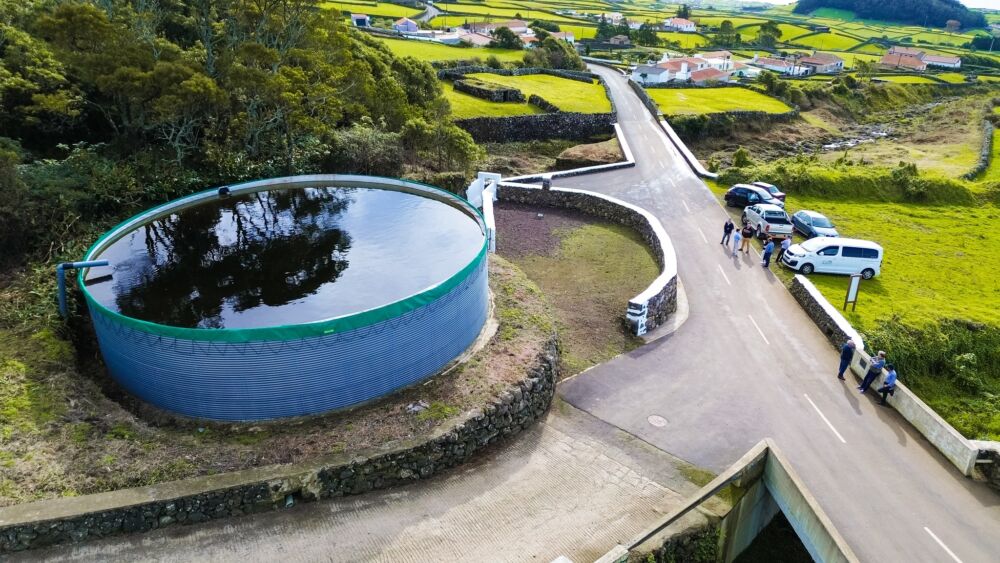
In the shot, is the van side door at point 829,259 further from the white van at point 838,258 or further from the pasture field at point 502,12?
the pasture field at point 502,12

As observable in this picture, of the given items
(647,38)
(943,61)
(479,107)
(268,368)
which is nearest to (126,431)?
(268,368)

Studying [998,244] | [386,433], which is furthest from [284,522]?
[998,244]

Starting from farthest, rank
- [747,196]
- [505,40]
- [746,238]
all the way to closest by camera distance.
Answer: [505,40] < [747,196] < [746,238]

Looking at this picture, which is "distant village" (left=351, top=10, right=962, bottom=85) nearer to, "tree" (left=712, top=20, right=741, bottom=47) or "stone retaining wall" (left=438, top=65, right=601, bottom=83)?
"stone retaining wall" (left=438, top=65, right=601, bottom=83)

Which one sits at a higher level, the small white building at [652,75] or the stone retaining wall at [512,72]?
the stone retaining wall at [512,72]

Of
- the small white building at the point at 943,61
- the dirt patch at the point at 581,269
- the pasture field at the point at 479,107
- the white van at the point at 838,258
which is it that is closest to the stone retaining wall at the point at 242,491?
the dirt patch at the point at 581,269

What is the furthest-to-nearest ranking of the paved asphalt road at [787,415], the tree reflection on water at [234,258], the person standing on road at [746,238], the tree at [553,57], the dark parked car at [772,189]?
the tree at [553,57], the dark parked car at [772,189], the person standing on road at [746,238], the tree reflection on water at [234,258], the paved asphalt road at [787,415]

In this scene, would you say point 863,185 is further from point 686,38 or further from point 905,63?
point 686,38
